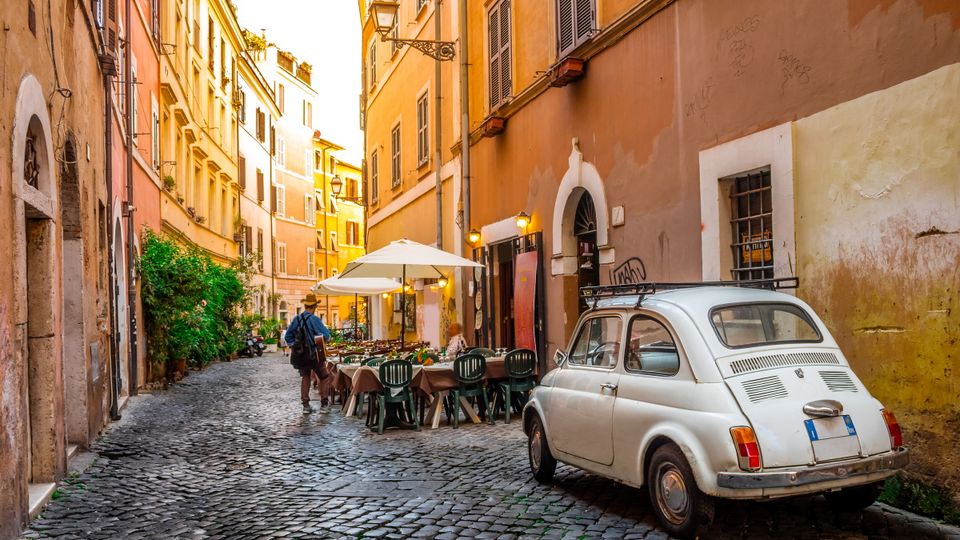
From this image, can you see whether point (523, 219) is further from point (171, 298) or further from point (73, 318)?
point (171, 298)

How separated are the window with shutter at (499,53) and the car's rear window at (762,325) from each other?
9.41 m

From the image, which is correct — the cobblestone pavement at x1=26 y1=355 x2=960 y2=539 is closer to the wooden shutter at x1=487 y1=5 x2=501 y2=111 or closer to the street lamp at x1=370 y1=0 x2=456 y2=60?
the wooden shutter at x1=487 y1=5 x2=501 y2=111

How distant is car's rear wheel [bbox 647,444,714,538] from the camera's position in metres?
4.96

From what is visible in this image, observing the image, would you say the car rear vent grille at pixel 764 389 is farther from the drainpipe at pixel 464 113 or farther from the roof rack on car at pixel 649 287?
the drainpipe at pixel 464 113

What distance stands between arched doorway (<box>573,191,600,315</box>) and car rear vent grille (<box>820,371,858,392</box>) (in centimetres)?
691

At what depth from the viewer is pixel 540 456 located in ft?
22.7

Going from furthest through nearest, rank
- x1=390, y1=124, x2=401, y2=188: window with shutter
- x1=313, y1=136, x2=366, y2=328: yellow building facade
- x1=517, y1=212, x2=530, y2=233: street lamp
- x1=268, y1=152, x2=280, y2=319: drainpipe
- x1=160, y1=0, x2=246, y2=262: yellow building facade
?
x1=313, y1=136, x2=366, y2=328: yellow building facade
x1=268, y1=152, x2=280, y2=319: drainpipe
x1=390, y1=124, x2=401, y2=188: window with shutter
x1=160, y1=0, x2=246, y2=262: yellow building facade
x1=517, y1=212, x2=530, y2=233: street lamp

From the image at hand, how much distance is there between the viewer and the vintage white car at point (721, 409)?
4750 mm

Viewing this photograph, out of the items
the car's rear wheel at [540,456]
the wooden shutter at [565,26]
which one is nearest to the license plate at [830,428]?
the car's rear wheel at [540,456]

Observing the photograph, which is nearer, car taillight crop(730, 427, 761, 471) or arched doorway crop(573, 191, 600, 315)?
car taillight crop(730, 427, 761, 471)

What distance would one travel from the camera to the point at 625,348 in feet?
19.7

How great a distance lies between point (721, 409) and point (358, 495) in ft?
10.6

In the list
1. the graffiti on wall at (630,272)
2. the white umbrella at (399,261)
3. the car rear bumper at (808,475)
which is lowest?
the car rear bumper at (808,475)

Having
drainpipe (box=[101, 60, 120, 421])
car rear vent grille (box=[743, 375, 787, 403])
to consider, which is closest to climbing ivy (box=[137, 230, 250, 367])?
drainpipe (box=[101, 60, 120, 421])
